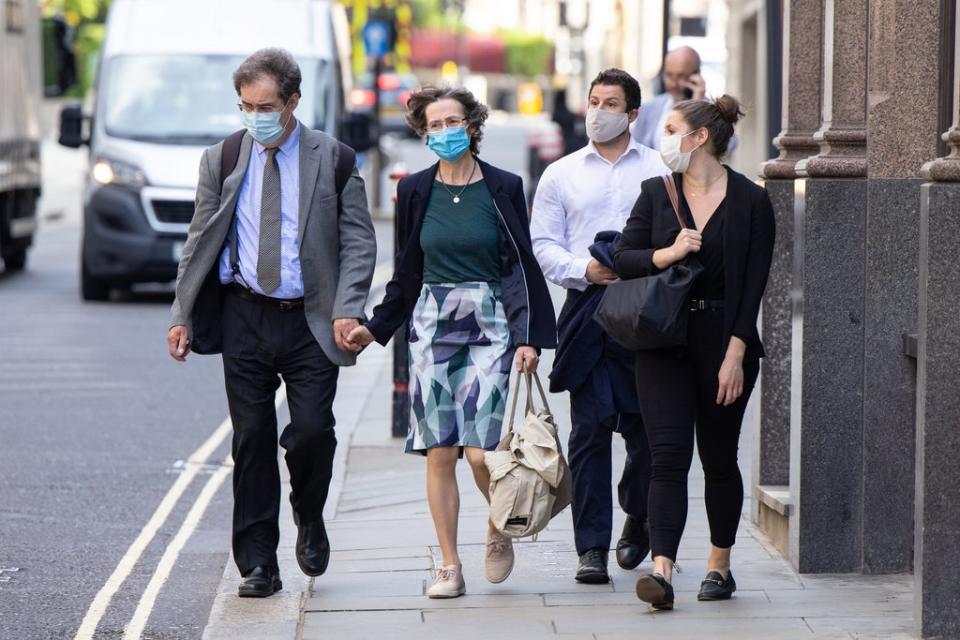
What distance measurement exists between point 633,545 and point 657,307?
123cm

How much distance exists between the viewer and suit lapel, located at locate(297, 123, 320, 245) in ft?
20.6

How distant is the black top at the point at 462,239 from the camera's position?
6.23 metres

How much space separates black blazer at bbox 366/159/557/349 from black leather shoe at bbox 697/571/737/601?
3.04 ft

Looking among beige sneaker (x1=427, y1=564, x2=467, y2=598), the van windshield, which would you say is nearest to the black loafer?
beige sneaker (x1=427, y1=564, x2=467, y2=598)

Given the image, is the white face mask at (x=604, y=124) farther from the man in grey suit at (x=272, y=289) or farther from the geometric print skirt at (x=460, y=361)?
the man in grey suit at (x=272, y=289)

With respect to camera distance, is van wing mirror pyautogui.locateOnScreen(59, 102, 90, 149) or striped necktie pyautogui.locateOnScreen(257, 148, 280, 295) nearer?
striped necktie pyautogui.locateOnScreen(257, 148, 280, 295)

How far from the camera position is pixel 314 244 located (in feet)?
20.6

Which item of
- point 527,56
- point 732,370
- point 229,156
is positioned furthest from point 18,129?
point 527,56

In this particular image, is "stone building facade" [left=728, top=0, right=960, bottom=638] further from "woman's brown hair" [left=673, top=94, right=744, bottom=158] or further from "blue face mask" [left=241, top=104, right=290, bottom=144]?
"blue face mask" [left=241, top=104, right=290, bottom=144]

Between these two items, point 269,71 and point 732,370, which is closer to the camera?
point 732,370

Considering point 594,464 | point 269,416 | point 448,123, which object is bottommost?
point 594,464

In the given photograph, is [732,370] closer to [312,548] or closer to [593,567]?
[593,567]

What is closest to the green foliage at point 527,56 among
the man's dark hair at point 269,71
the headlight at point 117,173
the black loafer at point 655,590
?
the headlight at point 117,173

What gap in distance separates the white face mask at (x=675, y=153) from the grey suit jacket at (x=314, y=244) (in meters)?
1.05
